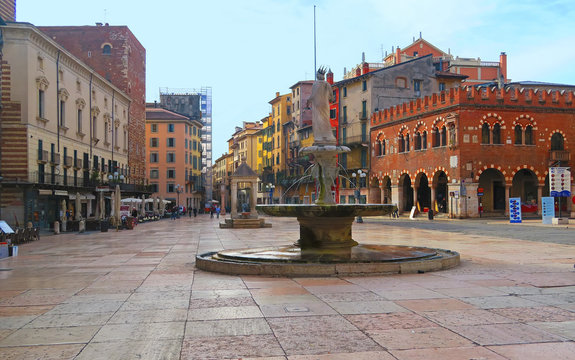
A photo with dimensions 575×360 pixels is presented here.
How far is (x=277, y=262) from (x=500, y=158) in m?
38.7

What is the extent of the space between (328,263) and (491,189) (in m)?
40.0

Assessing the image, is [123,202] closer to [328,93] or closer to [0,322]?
[328,93]

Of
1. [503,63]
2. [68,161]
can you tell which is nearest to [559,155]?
[503,63]

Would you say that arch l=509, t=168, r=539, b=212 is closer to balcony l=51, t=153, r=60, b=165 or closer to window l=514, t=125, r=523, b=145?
window l=514, t=125, r=523, b=145

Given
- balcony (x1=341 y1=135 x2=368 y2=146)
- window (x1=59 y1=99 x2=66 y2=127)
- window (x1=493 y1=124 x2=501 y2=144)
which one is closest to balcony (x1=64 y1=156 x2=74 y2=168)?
window (x1=59 y1=99 x2=66 y2=127)

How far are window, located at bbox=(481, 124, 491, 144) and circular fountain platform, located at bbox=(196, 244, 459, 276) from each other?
115 feet

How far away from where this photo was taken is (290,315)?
22.5 ft

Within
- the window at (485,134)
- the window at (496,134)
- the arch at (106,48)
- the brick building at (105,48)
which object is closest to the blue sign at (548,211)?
the window at (485,134)

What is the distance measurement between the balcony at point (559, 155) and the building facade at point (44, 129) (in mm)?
37211

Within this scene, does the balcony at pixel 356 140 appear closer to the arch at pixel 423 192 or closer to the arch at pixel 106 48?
the arch at pixel 423 192

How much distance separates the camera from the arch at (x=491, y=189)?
46.3 metres

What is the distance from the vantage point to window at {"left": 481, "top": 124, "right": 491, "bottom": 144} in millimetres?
44562

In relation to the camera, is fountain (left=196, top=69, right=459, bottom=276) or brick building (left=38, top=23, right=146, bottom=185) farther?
brick building (left=38, top=23, right=146, bottom=185)

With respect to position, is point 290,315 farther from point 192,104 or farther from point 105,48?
point 192,104
